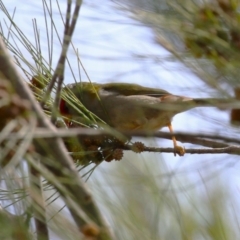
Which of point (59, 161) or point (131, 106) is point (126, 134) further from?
point (131, 106)

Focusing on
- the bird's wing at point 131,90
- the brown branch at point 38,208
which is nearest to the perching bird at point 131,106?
the bird's wing at point 131,90

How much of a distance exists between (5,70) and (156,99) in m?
1.56

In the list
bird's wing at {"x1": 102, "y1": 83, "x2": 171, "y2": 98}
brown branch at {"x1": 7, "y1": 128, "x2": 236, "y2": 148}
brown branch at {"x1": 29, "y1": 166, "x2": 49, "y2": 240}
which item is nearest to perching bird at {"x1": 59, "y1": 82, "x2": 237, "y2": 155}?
bird's wing at {"x1": 102, "y1": 83, "x2": 171, "y2": 98}

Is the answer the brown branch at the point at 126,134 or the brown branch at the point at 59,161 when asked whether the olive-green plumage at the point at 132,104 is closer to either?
the brown branch at the point at 126,134

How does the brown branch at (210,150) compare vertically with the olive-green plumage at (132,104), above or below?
below

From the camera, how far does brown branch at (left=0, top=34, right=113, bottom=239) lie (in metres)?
1.04

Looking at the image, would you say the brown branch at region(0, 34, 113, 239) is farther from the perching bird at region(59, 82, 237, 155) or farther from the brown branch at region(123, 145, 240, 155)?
the perching bird at region(59, 82, 237, 155)

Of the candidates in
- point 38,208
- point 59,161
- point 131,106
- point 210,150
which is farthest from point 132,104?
point 38,208

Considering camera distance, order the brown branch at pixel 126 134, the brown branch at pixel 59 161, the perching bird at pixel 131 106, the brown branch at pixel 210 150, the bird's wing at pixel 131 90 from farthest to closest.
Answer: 1. the bird's wing at pixel 131 90
2. the perching bird at pixel 131 106
3. the brown branch at pixel 210 150
4. the brown branch at pixel 59 161
5. the brown branch at pixel 126 134

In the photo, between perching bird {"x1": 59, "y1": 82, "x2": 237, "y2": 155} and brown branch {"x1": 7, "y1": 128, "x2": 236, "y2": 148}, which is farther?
perching bird {"x1": 59, "y1": 82, "x2": 237, "y2": 155}

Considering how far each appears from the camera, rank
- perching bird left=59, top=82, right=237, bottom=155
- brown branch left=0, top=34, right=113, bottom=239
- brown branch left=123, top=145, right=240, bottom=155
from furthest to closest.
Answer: perching bird left=59, top=82, right=237, bottom=155 → brown branch left=123, top=145, right=240, bottom=155 → brown branch left=0, top=34, right=113, bottom=239

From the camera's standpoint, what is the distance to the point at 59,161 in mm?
1107

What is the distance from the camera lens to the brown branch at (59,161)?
104cm

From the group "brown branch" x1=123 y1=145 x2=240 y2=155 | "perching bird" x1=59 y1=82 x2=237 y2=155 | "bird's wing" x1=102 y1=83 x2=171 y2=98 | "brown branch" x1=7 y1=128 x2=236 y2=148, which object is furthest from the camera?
"bird's wing" x1=102 y1=83 x2=171 y2=98
